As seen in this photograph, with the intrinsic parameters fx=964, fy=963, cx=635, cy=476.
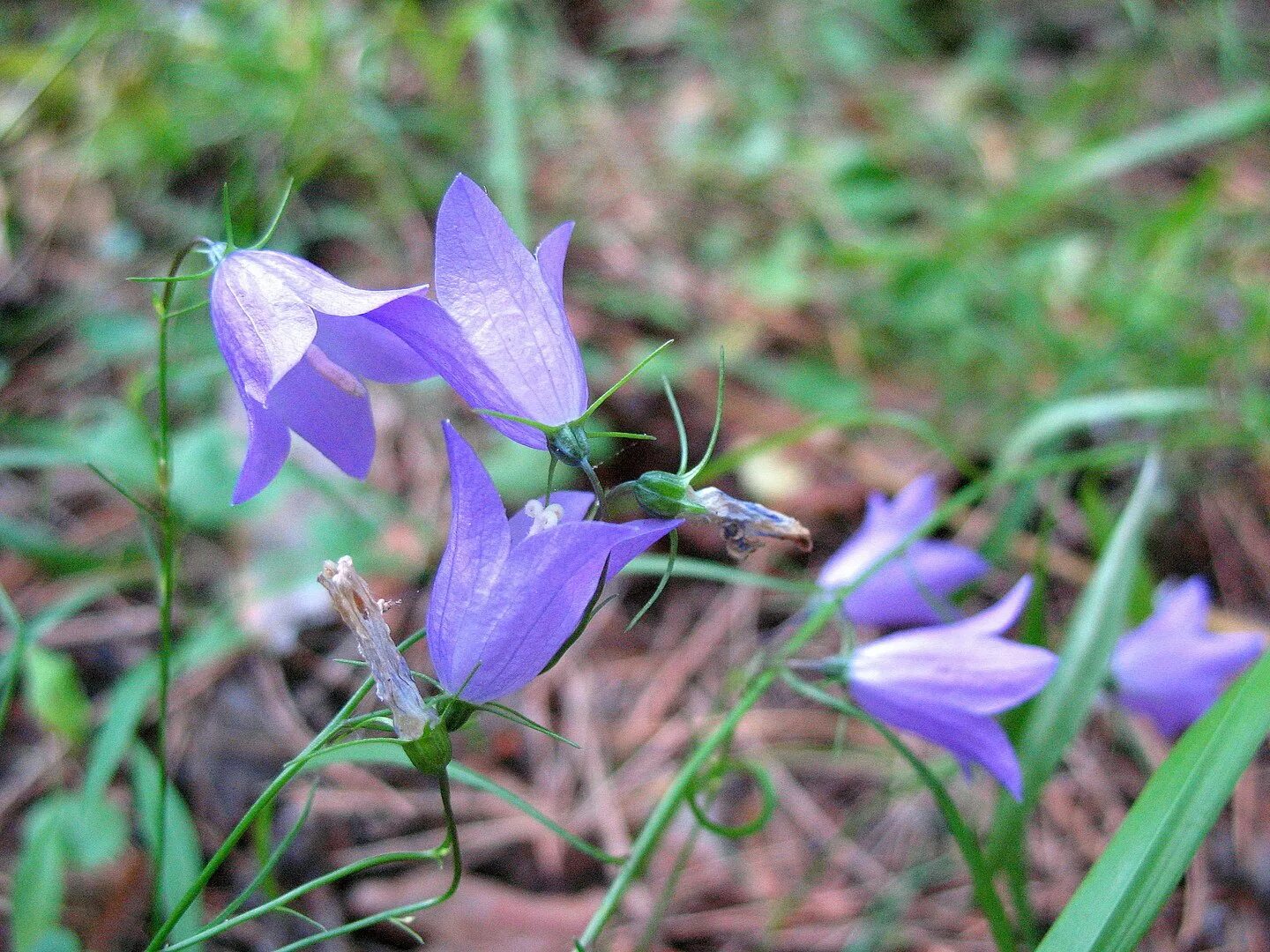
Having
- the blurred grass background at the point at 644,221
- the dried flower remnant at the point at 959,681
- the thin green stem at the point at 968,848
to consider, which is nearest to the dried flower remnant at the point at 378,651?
the thin green stem at the point at 968,848

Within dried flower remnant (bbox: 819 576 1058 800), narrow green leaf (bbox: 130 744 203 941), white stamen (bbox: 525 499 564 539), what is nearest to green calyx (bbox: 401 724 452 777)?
white stamen (bbox: 525 499 564 539)

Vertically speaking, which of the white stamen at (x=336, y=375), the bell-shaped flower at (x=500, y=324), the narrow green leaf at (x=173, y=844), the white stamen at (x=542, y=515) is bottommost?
the narrow green leaf at (x=173, y=844)

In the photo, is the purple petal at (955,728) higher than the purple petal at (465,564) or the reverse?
the reverse

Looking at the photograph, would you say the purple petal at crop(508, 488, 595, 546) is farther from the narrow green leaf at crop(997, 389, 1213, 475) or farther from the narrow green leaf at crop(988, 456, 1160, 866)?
the narrow green leaf at crop(997, 389, 1213, 475)

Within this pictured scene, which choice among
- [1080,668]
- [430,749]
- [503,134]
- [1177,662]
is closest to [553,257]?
[430,749]

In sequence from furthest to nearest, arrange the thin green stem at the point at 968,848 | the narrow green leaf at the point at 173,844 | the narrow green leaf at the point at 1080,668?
the narrow green leaf at the point at 173,844, the narrow green leaf at the point at 1080,668, the thin green stem at the point at 968,848

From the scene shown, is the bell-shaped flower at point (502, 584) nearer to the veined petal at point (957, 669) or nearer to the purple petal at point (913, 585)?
the veined petal at point (957, 669)

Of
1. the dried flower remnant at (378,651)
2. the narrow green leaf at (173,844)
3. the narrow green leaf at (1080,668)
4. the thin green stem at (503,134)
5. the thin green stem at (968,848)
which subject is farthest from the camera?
the thin green stem at (503,134)

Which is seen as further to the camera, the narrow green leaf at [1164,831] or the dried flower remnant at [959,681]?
the dried flower remnant at [959,681]
